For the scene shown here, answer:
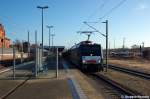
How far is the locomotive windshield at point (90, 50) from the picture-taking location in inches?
1453

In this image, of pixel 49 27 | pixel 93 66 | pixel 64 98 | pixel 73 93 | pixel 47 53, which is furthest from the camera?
pixel 47 53

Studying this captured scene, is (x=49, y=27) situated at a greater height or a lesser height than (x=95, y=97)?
greater

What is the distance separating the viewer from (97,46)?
37344 mm

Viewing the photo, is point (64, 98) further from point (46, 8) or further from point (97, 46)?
point (46, 8)

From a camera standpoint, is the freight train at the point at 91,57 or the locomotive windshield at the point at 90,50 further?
the locomotive windshield at the point at 90,50

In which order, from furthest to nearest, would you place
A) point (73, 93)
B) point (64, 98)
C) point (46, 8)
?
point (46, 8)
point (73, 93)
point (64, 98)

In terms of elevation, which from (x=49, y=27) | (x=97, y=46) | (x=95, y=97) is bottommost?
(x=95, y=97)

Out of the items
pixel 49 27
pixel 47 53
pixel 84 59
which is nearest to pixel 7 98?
pixel 84 59

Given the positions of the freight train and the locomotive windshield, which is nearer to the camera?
the freight train

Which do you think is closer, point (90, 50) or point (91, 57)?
point (91, 57)

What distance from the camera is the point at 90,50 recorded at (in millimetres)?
37188

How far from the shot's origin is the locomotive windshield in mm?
36906

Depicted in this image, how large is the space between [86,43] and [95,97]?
23.7 metres

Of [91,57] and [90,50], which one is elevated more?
[90,50]
